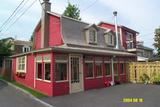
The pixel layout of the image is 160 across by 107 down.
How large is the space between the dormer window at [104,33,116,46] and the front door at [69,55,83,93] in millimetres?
7634

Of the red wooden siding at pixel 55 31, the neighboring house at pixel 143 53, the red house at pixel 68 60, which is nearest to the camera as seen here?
the red house at pixel 68 60

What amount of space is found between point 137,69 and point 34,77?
34.6ft

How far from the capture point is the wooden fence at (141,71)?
60.4 feet

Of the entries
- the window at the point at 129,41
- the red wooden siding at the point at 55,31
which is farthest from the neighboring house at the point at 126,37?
the red wooden siding at the point at 55,31

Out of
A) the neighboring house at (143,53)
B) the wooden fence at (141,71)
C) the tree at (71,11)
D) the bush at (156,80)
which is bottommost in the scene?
the bush at (156,80)

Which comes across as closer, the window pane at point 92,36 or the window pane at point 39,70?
the window pane at point 39,70

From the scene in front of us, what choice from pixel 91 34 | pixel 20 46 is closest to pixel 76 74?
pixel 91 34

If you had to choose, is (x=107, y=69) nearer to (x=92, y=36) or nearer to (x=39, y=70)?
(x=92, y=36)

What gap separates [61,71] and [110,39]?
34.3ft

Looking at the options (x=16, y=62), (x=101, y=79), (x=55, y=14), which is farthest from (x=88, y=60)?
(x=16, y=62)

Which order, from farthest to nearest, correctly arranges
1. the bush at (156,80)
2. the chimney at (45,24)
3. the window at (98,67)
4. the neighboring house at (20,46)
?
the neighboring house at (20,46) → the bush at (156,80) → the chimney at (45,24) → the window at (98,67)

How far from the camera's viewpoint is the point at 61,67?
1302 cm

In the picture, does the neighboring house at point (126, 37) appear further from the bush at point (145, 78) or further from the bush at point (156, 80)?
the bush at point (156, 80)

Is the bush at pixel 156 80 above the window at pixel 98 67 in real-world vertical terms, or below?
below
